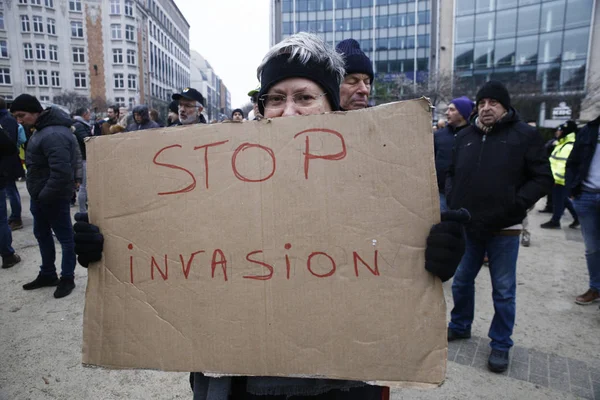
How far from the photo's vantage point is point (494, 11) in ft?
Answer: 120

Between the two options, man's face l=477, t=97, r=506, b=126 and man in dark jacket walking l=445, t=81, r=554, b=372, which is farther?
man's face l=477, t=97, r=506, b=126

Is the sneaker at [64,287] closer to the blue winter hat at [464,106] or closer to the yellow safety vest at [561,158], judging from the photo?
the blue winter hat at [464,106]

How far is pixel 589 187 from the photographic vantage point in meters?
3.42

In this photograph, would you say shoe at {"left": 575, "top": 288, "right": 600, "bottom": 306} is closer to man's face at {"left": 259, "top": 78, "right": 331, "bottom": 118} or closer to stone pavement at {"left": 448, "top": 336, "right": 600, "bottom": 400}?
stone pavement at {"left": 448, "top": 336, "right": 600, "bottom": 400}

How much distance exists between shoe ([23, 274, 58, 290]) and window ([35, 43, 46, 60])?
190 ft

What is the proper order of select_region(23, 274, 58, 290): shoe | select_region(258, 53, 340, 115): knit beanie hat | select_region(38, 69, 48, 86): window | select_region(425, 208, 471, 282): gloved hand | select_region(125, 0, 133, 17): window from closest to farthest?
1. select_region(425, 208, 471, 282): gloved hand
2. select_region(258, 53, 340, 115): knit beanie hat
3. select_region(23, 274, 58, 290): shoe
4. select_region(38, 69, 48, 86): window
5. select_region(125, 0, 133, 17): window

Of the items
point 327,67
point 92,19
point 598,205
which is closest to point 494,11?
point 598,205

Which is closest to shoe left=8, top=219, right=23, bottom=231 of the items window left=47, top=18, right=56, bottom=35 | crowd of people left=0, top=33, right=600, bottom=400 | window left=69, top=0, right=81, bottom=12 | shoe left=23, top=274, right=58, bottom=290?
crowd of people left=0, top=33, right=600, bottom=400

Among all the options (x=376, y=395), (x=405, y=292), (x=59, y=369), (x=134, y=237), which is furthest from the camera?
(x=59, y=369)

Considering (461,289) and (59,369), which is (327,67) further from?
(59,369)

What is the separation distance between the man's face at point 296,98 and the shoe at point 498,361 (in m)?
2.32

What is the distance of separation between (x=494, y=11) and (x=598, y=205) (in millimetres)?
41171

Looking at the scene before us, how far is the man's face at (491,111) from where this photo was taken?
2580 millimetres

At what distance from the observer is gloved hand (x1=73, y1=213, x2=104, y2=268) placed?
1104 mm
